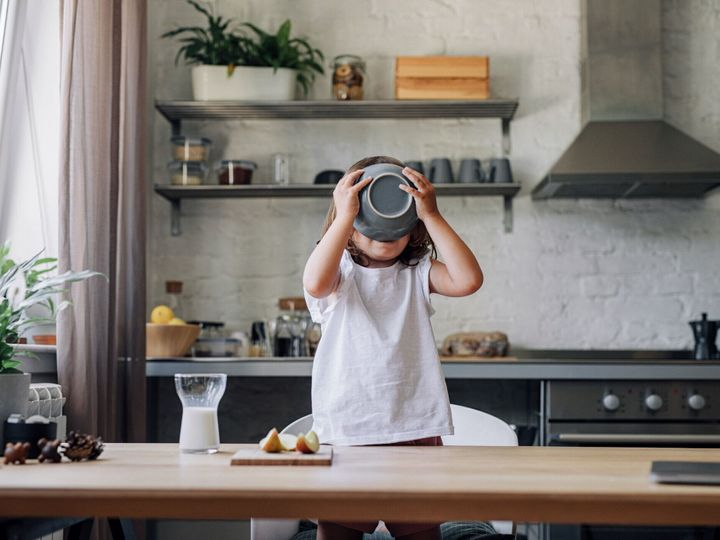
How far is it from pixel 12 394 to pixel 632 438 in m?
1.94

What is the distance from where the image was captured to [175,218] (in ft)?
11.5

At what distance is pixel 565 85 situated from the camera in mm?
3500

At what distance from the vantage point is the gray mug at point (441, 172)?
10.8 feet

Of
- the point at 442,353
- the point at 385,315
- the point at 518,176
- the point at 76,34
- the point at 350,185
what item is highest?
the point at 76,34

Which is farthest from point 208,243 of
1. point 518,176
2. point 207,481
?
point 207,481

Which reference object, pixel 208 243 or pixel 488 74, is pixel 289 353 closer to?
pixel 208 243

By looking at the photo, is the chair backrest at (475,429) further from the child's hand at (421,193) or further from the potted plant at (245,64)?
the potted plant at (245,64)

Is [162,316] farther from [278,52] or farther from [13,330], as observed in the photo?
[13,330]

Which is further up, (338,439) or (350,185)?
(350,185)

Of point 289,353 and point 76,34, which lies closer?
point 76,34

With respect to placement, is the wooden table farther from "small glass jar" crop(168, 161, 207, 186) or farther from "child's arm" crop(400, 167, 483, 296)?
"small glass jar" crop(168, 161, 207, 186)

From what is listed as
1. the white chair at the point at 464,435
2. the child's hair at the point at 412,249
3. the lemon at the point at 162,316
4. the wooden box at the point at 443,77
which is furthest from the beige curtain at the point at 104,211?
the wooden box at the point at 443,77

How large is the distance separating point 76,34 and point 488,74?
1596 millimetres

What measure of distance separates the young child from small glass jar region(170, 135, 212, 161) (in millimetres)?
1814
